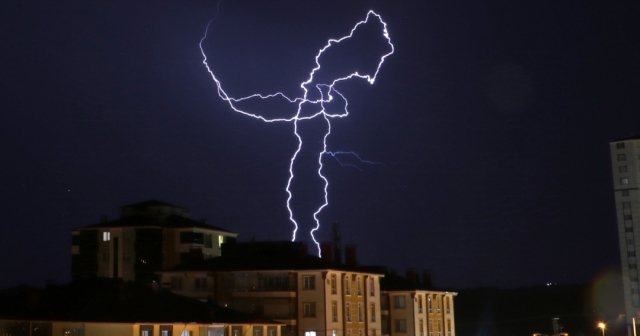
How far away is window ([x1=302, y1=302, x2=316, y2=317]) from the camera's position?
2178 inches

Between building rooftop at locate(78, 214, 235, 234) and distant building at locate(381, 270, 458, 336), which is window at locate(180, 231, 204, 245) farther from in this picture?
distant building at locate(381, 270, 458, 336)

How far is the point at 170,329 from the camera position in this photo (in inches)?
1651

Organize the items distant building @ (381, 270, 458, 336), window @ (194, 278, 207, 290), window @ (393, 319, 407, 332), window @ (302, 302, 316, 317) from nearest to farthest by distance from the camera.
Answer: window @ (302, 302, 316, 317) < window @ (194, 278, 207, 290) < window @ (393, 319, 407, 332) < distant building @ (381, 270, 458, 336)

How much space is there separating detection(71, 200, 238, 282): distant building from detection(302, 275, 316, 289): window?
23.6 metres

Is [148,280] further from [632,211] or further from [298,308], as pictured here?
[632,211]

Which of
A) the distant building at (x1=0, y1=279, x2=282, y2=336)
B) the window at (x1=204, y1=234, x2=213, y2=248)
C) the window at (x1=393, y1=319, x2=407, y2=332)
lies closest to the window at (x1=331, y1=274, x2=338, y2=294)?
the distant building at (x1=0, y1=279, x2=282, y2=336)

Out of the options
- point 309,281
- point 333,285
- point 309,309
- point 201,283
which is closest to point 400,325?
point 333,285

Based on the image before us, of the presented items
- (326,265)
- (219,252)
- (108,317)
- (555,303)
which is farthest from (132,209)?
(555,303)

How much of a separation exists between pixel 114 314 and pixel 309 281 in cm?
1643

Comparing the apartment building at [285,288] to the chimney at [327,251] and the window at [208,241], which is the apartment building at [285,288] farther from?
the window at [208,241]

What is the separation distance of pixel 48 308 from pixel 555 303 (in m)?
114

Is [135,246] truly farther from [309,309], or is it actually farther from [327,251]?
[309,309]

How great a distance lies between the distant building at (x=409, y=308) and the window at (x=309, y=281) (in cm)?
1275

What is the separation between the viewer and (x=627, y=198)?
110 m
